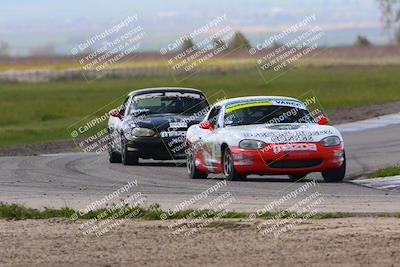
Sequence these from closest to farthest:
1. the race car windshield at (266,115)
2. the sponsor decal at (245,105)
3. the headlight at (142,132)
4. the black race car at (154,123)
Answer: the race car windshield at (266,115), the sponsor decal at (245,105), the black race car at (154,123), the headlight at (142,132)

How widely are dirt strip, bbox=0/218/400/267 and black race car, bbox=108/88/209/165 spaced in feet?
32.8

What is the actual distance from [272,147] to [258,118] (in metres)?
1.21

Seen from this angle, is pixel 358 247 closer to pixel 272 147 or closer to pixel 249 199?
pixel 249 199

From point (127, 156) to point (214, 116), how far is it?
3791mm

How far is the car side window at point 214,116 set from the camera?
794 inches

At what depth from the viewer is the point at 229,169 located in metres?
19.1

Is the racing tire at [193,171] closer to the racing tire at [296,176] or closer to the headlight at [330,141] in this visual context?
the racing tire at [296,176]

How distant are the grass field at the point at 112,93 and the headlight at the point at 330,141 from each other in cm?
1764

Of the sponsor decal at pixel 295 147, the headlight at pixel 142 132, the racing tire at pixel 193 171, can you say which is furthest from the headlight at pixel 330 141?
the headlight at pixel 142 132

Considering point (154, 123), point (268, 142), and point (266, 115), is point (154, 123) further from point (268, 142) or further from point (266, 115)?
point (268, 142)

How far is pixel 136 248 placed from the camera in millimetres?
11562

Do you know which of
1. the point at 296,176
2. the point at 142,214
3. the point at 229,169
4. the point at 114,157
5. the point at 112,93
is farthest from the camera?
the point at 112,93

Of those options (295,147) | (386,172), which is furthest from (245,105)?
(386,172)

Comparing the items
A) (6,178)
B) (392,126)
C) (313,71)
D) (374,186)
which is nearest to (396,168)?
(374,186)
